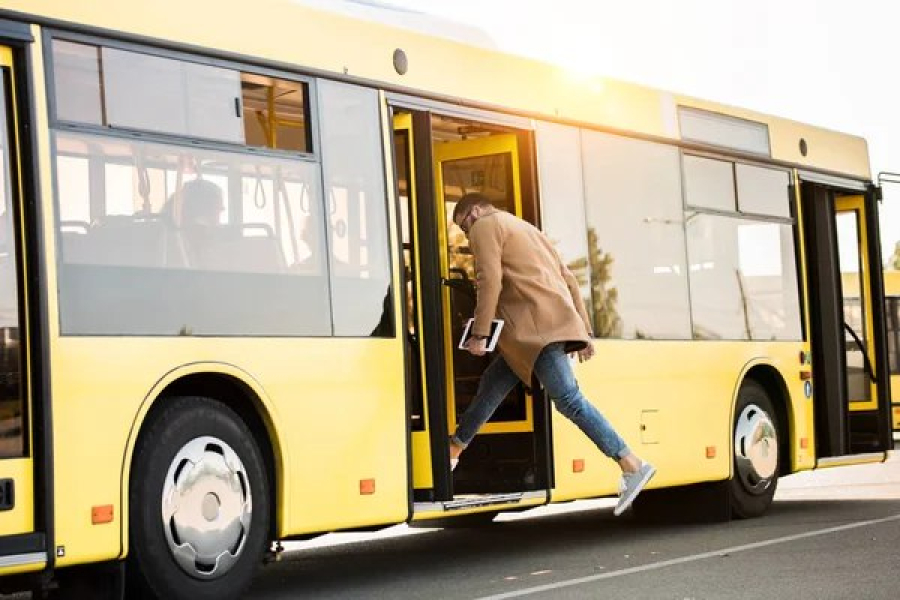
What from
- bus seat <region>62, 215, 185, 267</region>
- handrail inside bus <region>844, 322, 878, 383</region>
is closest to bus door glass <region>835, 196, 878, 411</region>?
handrail inside bus <region>844, 322, 878, 383</region>

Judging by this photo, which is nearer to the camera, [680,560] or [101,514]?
[101,514]

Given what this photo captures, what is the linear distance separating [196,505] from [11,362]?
1329mm

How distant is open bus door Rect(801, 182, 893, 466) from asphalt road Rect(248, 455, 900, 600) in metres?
0.56

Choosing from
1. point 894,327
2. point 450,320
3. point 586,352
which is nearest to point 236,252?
point 450,320

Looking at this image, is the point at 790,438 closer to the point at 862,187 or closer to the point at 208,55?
the point at 862,187

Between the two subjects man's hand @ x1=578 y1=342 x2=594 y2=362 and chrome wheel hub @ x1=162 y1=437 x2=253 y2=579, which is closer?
chrome wheel hub @ x1=162 y1=437 x2=253 y2=579

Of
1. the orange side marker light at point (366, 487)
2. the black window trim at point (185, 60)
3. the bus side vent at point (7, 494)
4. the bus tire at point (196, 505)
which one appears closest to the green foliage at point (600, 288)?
the orange side marker light at point (366, 487)

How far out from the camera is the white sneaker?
10688 mm

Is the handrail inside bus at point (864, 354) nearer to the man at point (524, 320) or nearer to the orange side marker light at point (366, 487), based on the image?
the man at point (524, 320)

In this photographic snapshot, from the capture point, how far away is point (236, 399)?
333 inches

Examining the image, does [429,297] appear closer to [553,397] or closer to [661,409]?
[553,397]

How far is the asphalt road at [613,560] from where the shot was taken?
346 inches

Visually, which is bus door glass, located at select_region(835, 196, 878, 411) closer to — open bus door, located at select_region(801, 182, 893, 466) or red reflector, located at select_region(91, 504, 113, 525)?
open bus door, located at select_region(801, 182, 893, 466)

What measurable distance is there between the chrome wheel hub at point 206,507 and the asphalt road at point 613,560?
1.13 m
